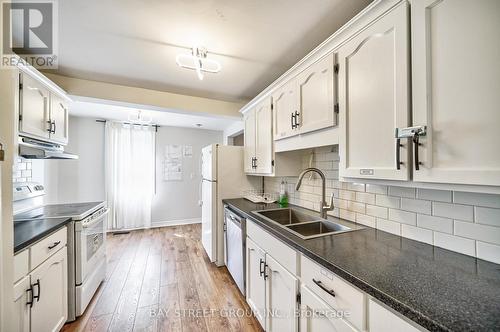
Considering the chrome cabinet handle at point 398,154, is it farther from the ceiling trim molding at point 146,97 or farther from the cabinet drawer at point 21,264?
the ceiling trim molding at point 146,97

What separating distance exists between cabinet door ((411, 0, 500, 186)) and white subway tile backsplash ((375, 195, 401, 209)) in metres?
0.48

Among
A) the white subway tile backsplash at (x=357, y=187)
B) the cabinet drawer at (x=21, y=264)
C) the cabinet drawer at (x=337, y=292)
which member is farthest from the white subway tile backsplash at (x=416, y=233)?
the cabinet drawer at (x=21, y=264)

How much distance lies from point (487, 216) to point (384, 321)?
27.1 inches

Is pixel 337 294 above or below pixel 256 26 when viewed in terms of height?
below

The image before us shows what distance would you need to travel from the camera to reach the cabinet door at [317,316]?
2.89 ft

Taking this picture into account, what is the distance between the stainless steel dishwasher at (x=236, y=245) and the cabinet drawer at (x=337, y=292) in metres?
0.95

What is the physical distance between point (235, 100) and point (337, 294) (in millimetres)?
2562

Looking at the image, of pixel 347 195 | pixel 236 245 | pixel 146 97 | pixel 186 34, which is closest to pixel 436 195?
pixel 347 195

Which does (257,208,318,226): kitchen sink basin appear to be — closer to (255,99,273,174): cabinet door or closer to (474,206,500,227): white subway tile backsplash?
(255,99,273,174): cabinet door

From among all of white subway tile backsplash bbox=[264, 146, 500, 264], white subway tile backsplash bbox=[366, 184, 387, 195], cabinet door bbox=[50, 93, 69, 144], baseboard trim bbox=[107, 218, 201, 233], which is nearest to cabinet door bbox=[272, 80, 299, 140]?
white subway tile backsplash bbox=[264, 146, 500, 264]

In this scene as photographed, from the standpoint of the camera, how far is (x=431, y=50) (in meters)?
0.82

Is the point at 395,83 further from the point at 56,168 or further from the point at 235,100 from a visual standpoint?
the point at 56,168

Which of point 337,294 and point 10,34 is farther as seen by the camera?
point 10,34

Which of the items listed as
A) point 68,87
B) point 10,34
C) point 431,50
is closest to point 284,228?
point 431,50
